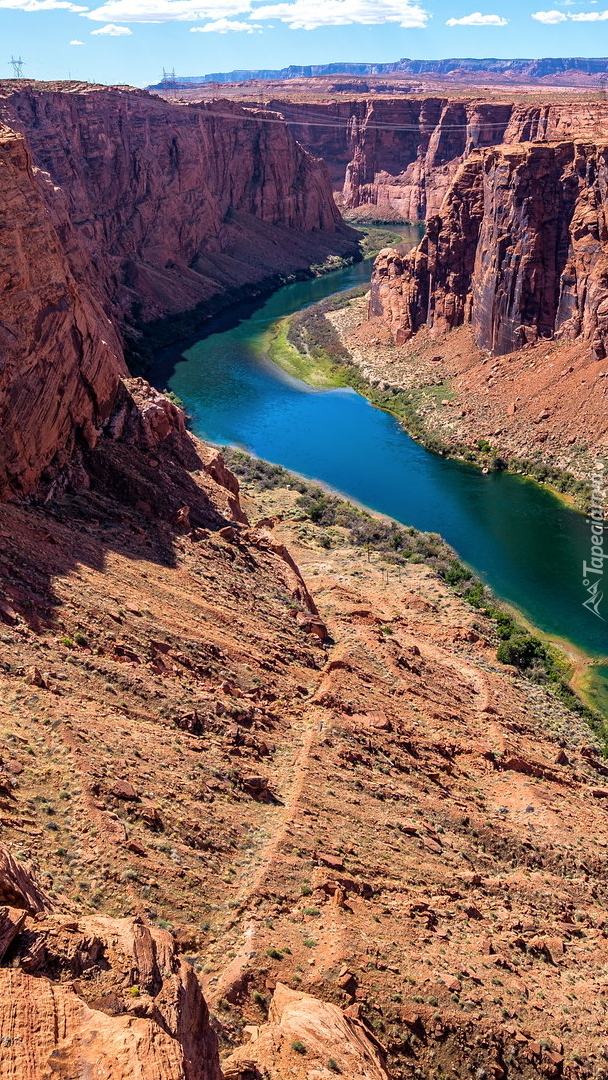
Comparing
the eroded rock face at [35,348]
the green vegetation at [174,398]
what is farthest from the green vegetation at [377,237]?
the eroded rock face at [35,348]

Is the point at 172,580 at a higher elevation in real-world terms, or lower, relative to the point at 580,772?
higher

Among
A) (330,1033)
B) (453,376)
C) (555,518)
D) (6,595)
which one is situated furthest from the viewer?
(453,376)

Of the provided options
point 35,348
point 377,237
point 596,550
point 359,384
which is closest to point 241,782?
point 35,348

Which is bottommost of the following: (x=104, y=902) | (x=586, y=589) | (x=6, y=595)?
(x=586, y=589)

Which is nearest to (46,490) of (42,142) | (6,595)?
(6,595)

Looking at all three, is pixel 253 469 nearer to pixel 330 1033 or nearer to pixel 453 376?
pixel 453 376

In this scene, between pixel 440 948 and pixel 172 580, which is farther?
pixel 172 580

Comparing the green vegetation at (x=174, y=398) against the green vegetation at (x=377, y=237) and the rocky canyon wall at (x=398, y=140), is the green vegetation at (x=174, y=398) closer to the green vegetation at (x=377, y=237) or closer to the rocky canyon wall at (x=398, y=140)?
the green vegetation at (x=377, y=237)
